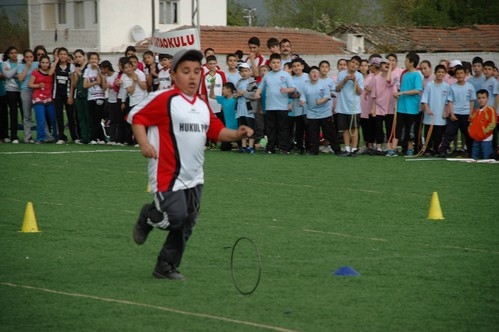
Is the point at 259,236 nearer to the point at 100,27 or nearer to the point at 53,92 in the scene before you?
the point at 53,92

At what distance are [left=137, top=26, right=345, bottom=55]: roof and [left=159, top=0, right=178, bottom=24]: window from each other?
25.2 feet

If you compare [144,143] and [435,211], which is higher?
[144,143]

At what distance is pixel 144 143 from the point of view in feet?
27.1

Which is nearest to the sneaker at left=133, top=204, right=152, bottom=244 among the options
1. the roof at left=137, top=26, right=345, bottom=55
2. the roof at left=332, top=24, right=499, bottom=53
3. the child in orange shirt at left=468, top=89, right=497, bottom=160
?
the child in orange shirt at left=468, top=89, right=497, bottom=160

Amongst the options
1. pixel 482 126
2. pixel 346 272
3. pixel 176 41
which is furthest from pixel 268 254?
pixel 176 41

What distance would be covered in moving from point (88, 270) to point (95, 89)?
14.3 metres

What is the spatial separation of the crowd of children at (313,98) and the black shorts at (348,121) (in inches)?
0.8

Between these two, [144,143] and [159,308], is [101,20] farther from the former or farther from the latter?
[159,308]

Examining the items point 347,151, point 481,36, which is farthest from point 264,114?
point 481,36

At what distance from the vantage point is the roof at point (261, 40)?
5472 cm

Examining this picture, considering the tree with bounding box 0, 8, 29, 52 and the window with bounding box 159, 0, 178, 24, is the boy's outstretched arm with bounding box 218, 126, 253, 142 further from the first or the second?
the tree with bounding box 0, 8, 29, 52

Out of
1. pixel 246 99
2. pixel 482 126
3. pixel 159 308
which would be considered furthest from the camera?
pixel 246 99

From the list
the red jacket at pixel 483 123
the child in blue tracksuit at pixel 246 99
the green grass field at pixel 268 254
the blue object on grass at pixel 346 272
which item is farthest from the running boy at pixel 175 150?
the child in blue tracksuit at pixel 246 99

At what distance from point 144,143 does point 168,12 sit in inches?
2316
